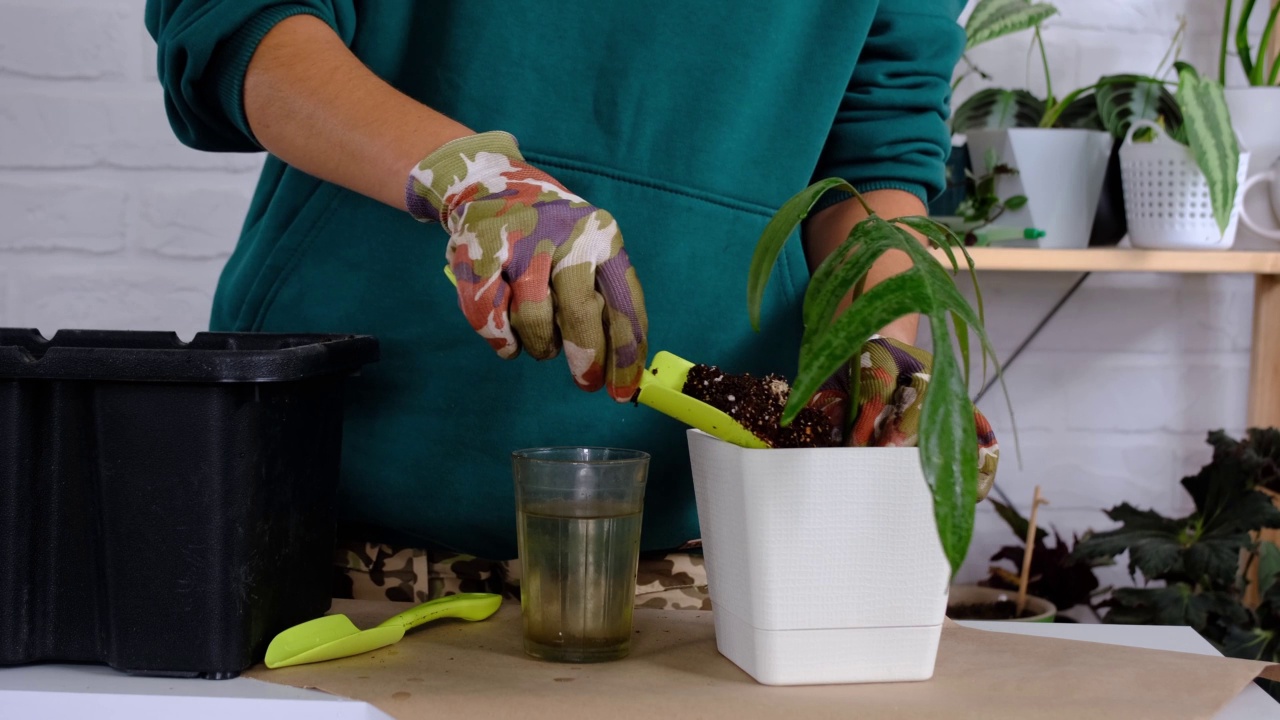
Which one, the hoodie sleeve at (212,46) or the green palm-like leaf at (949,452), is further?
the hoodie sleeve at (212,46)

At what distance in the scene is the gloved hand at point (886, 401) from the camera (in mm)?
540

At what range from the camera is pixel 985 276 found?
1.49 meters

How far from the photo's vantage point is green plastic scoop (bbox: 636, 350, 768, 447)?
526mm

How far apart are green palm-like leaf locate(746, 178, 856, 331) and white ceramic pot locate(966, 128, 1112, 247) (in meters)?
0.83

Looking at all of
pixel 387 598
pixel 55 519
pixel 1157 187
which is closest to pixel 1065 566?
pixel 1157 187

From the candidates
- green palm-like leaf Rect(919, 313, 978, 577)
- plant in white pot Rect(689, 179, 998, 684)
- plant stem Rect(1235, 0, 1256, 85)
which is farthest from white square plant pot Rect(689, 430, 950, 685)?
plant stem Rect(1235, 0, 1256, 85)

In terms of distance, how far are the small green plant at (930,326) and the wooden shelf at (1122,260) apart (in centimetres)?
74

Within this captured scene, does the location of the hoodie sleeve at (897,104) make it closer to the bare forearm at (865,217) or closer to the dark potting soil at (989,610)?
the bare forearm at (865,217)

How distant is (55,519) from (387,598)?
0.26 metres

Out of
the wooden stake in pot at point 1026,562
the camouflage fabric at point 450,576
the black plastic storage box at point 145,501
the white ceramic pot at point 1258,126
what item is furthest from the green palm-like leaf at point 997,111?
the black plastic storage box at point 145,501

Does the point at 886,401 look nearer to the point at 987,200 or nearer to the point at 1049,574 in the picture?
the point at 987,200

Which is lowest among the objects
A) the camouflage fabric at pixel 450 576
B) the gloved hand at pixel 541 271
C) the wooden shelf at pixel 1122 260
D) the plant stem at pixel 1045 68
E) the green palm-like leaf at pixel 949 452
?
the camouflage fabric at pixel 450 576

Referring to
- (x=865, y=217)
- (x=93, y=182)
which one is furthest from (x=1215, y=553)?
(x=93, y=182)

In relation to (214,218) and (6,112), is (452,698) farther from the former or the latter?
(6,112)
